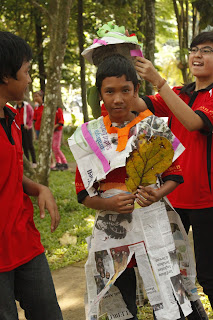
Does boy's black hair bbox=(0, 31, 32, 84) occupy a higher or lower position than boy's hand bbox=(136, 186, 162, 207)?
higher

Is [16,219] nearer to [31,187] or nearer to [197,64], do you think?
[31,187]

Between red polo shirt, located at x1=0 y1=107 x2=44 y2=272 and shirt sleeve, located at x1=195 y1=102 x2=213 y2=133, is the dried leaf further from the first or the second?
red polo shirt, located at x1=0 y1=107 x2=44 y2=272

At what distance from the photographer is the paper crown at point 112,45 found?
2.49m

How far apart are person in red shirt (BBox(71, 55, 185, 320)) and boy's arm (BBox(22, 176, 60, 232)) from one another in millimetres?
212

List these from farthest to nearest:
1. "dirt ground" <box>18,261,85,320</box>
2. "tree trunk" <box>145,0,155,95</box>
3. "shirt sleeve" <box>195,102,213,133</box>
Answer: "tree trunk" <box>145,0,155,95</box>
"dirt ground" <box>18,261,85,320</box>
"shirt sleeve" <box>195,102,213,133</box>

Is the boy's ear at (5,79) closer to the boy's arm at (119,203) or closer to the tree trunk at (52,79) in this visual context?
the boy's arm at (119,203)

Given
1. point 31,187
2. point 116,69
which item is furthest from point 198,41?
point 31,187

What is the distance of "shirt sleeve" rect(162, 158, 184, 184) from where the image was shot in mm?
2398

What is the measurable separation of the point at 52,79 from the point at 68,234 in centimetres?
230

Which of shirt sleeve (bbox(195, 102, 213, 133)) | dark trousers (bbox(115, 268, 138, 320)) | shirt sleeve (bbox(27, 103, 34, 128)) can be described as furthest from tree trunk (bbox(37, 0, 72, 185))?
dark trousers (bbox(115, 268, 138, 320))

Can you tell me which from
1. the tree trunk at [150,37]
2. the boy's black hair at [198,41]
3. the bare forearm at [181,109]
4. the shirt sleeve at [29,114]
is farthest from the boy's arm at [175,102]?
the shirt sleeve at [29,114]

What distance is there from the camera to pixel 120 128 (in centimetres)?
241

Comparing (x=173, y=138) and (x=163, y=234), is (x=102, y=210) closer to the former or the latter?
(x=163, y=234)

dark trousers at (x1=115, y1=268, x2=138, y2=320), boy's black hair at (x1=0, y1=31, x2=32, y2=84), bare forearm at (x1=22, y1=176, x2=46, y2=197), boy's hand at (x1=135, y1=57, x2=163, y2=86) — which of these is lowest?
dark trousers at (x1=115, y1=268, x2=138, y2=320)
